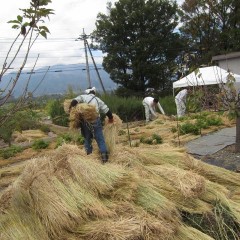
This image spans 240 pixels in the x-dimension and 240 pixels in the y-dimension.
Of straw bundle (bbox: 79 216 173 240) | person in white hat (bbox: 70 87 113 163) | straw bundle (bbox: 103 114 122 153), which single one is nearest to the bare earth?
straw bundle (bbox: 103 114 122 153)

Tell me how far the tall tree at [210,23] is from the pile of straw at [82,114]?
2628 centimetres

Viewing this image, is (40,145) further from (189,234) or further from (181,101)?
(189,234)

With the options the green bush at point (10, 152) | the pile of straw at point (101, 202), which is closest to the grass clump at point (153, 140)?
the green bush at point (10, 152)

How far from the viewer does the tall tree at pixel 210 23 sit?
3133 centimetres

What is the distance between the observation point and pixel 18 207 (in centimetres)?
332

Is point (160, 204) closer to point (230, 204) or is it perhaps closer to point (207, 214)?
point (207, 214)

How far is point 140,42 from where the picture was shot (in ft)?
93.1

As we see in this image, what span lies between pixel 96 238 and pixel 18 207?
911 millimetres

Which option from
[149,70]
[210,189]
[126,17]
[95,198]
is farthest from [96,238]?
[126,17]

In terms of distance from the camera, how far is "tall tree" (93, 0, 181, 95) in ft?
94.2

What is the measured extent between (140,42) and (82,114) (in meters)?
23.1

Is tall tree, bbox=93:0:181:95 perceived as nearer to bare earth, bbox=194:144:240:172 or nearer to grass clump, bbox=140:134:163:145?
grass clump, bbox=140:134:163:145

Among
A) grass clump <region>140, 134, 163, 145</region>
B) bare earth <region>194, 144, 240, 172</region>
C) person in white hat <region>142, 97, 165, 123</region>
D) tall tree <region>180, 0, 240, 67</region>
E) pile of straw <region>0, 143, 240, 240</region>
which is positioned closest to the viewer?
pile of straw <region>0, 143, 240, 240</region>

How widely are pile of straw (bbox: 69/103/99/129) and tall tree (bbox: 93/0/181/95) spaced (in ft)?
73.8
